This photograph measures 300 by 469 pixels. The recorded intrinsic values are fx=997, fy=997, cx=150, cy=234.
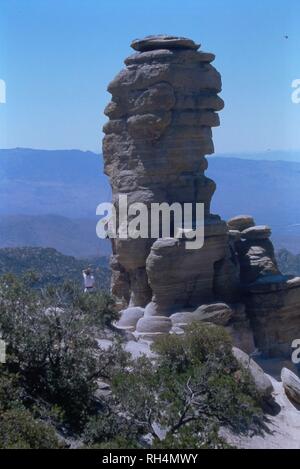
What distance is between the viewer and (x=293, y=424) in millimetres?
21172

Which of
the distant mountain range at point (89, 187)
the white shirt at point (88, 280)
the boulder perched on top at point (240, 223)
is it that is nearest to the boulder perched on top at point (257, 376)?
the white shirt at point (88, 280)

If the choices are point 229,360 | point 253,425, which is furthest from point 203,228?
point 253,425

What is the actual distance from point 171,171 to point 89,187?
155 m

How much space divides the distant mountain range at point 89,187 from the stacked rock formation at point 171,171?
342 feet

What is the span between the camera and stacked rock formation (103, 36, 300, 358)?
26016 mm

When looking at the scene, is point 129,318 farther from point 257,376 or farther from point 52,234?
point 52,234

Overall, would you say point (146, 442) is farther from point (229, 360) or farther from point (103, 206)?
point (103, 206)

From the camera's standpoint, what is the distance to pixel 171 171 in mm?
26922

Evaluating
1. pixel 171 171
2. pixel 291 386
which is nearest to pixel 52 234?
pixel 171 171

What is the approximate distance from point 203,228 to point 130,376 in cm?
901

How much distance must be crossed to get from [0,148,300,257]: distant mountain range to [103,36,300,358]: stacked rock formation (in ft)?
342

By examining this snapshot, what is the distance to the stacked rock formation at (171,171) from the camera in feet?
85.4

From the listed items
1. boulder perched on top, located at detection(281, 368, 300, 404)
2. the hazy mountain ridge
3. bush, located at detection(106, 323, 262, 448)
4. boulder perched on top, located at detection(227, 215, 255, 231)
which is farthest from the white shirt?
the hazy mountain ridge

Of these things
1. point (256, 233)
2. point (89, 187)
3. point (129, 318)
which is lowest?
point (129, 318)
